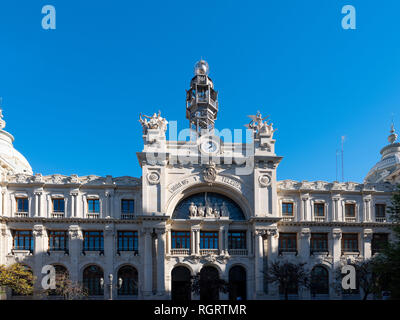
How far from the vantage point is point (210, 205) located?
55875 millimetres

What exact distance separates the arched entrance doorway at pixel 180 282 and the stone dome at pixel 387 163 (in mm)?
32014

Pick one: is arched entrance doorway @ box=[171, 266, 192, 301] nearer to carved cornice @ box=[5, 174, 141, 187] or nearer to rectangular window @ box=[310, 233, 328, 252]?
carved cornice @ box=[5, 174, 141, 187]

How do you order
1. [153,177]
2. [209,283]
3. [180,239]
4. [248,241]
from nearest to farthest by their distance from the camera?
1. [209,283]
2. [153,177]
3. [180,239]
4. [248,241]

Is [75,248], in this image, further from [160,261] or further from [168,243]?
[168,243]

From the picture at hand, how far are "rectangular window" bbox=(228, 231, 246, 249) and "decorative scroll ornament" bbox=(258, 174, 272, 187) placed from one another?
641 centimetres

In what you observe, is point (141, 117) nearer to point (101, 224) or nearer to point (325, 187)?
point (101, 224)

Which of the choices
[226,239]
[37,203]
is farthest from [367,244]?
[37,203]

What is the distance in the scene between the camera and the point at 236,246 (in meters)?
55.3

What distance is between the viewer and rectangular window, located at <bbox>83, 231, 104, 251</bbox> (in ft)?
177

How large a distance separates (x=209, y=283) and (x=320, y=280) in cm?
1519

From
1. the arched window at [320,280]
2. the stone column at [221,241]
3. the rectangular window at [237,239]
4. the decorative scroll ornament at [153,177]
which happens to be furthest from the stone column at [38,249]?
the arched window at [320,280]
